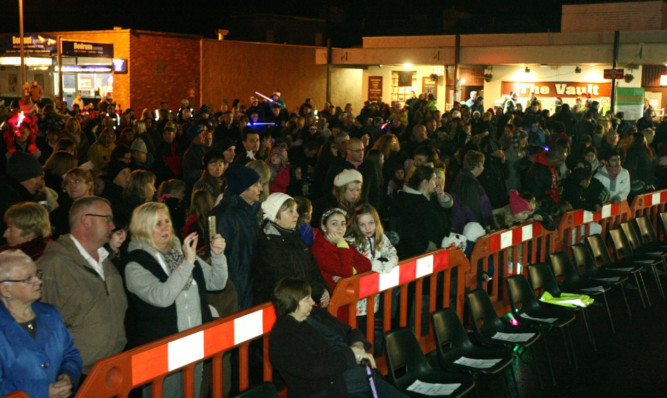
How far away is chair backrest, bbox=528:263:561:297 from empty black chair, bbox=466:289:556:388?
1143 mm

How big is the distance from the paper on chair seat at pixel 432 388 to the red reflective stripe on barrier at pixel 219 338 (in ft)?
5.11

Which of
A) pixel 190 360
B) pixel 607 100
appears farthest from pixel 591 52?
pixel 190 360

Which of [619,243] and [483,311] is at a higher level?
[619,243]

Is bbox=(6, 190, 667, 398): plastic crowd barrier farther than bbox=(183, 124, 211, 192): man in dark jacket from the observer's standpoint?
No

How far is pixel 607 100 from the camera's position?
2461 centimetres

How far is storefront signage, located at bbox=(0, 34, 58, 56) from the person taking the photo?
2386cm

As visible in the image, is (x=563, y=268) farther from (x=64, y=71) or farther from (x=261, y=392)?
(x=64, y=71)

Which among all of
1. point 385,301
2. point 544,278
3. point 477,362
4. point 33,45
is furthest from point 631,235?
point 33,45

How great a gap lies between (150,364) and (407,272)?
2944 mm

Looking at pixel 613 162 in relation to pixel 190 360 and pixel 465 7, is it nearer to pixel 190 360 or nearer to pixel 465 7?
pixel 190 360

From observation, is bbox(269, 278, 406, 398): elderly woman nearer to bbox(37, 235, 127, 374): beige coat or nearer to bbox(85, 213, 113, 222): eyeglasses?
bbox(37, 235, 127, 374): beige coat

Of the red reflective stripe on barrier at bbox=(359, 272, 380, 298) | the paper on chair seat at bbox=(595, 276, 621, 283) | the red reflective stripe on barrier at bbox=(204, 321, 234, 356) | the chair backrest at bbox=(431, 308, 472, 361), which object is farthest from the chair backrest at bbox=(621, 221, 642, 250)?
the red reflective stripe on barrier at bbox=(204, 321, 234, 356)

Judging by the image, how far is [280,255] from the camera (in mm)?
5648

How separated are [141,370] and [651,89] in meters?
23.6
